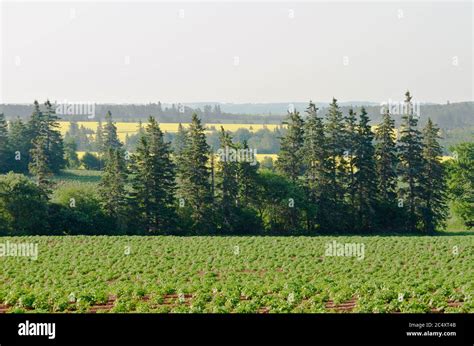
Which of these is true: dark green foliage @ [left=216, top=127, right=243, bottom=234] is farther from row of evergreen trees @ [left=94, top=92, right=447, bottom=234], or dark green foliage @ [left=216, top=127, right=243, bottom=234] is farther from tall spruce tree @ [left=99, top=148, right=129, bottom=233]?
tall spruce tree @ [left=99, top=148, right=129, bottom=233]

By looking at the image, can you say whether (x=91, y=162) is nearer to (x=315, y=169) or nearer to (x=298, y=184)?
(x=298, y=184)

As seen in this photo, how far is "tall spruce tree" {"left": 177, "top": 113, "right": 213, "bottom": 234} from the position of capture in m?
59.3

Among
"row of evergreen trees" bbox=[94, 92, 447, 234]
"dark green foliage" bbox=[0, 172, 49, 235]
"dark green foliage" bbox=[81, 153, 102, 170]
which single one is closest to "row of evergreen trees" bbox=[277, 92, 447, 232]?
"row of evergreen trees" bbox=[94, 92, 447, 234]

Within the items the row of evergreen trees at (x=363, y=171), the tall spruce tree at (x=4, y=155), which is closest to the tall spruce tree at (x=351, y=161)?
the row of evergreen trees at (x=363, y=171)

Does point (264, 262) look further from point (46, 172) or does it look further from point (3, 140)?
point (3, 140)

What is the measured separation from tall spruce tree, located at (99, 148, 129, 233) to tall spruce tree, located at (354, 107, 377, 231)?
2290 centimetres

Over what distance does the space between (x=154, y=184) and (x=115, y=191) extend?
12.6ft

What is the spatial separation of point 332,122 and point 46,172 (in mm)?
29380

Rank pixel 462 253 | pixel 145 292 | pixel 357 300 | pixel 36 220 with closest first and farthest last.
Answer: pixel 357 300, pixel 145 292, pixel 462 253, pixel 36 220

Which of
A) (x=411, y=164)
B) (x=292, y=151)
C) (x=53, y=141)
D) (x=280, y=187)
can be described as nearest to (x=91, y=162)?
(x=53, y=141)

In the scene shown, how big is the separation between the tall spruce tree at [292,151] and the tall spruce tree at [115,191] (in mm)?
16001

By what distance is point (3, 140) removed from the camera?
89000mm

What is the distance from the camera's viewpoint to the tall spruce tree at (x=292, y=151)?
63.4 metres
